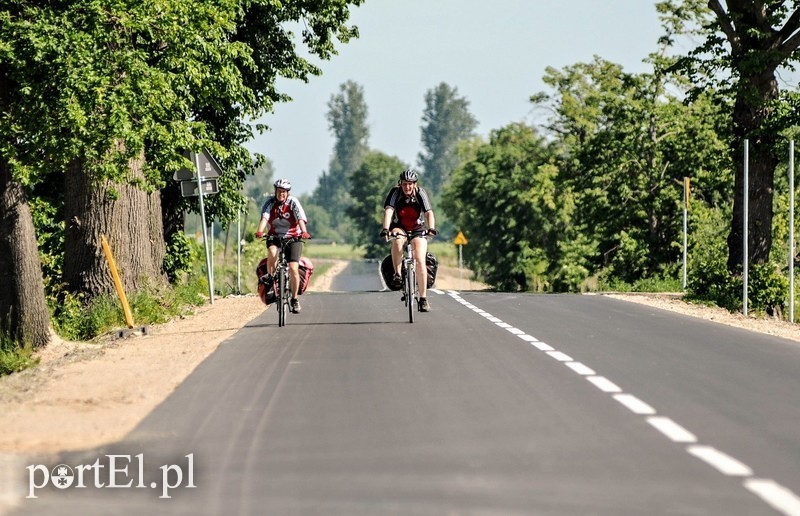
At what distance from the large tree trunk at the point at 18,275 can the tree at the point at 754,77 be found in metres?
14.7

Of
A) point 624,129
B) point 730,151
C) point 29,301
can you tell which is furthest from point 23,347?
point 624,129

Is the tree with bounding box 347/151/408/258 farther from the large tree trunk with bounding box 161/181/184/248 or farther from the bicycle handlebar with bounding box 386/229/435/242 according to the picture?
the bicycle handlebar with bounding box 386/229/435/242

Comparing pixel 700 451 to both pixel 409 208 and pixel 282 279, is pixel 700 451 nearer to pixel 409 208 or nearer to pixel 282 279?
pixel 409 208

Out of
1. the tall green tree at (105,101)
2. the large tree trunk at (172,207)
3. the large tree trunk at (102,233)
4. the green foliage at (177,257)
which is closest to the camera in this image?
the tall green tree at (105,101)

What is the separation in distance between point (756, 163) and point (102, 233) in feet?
45.7

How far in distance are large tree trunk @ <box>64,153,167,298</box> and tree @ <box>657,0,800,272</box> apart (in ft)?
39.3

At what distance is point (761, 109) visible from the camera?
28.6 meters

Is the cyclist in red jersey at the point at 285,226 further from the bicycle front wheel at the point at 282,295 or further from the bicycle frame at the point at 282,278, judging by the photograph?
the bicycle front wheel at the point at 282,295

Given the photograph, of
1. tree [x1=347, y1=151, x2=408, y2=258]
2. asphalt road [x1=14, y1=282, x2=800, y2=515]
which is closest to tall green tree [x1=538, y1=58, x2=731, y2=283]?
asphalt road [x1=14, y1=282, x2=800, y2=515]

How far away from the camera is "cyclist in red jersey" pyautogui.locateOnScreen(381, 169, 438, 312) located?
1773cm

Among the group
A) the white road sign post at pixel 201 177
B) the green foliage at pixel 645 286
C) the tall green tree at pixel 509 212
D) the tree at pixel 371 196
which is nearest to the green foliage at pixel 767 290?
the green foliage at pixel 645 286

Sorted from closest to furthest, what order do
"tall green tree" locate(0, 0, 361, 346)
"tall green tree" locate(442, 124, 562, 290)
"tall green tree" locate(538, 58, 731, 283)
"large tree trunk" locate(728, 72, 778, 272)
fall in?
"tall green tree" locate(0, 0, 361, 346)
"large tree trunk" locate(728, 72, 778, 272)
"tall green tree" locate(538, 58, 731, 283)
"tall green tree" locate(442, 124, 562, 290)

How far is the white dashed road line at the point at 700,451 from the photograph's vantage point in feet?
22.2

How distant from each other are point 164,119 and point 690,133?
3285 centimetres
